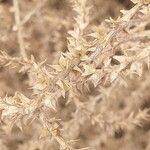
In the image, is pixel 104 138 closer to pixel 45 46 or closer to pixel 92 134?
pixel 92 134

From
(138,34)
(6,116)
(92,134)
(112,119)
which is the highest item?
(138,34)

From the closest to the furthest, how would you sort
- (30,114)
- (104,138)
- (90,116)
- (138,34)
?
(30,114), (138,34), (90,116), (104,138)

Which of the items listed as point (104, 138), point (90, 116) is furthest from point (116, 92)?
point (90, 116)

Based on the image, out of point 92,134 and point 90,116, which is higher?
point 90,116

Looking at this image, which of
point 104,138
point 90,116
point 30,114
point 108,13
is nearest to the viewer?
point 30,114

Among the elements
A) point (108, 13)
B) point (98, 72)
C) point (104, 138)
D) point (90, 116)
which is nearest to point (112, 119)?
point (90, 116)

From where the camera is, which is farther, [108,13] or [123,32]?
[108,13]
